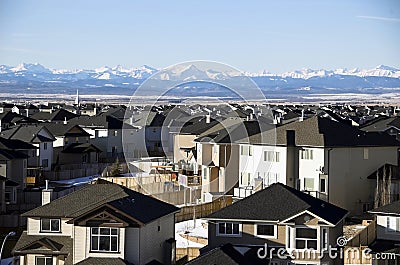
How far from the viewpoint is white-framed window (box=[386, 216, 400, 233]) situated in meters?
26.7

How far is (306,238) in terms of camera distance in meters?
23.1

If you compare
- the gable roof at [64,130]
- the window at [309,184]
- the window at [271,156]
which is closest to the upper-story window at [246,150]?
the window at [271,156]

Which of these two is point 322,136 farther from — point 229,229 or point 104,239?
point 104,239

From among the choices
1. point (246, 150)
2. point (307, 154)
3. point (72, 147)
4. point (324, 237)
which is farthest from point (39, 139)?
point (324, 237)

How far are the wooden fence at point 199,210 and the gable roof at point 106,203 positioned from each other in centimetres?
973

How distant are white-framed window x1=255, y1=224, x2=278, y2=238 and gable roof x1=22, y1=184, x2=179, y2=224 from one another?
8.40ft

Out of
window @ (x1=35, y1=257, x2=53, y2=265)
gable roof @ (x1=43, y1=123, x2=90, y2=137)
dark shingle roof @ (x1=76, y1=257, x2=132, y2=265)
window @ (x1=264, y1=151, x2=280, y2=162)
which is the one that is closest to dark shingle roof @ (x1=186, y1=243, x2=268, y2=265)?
dark shingle roof @ (x1=76, y1=257, x2=132, y2=265)

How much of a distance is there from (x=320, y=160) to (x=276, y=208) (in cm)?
1511

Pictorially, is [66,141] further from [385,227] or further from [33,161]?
[385,227]

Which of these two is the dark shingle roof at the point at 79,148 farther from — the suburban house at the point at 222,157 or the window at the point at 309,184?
the window at the point at 309,184

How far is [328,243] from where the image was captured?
23062 millimetres

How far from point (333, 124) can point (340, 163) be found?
3744 mm

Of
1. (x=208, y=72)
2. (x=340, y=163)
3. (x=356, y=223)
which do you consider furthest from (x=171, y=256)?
(x=208, y=72)

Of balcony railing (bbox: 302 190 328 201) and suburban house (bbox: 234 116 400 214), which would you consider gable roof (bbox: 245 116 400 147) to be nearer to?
suburban house (bbox: 234 116 400 214)
